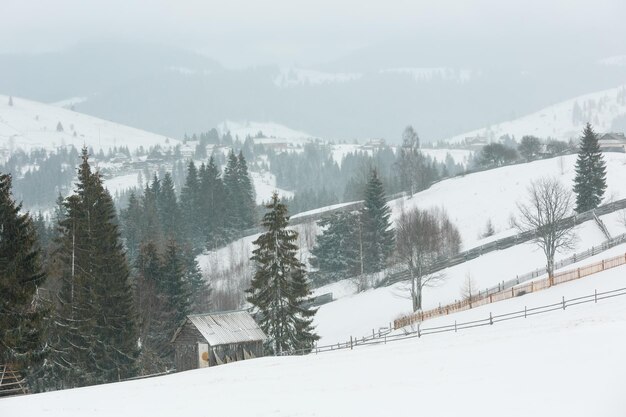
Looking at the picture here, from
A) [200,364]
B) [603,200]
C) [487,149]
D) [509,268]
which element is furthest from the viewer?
[487,149]

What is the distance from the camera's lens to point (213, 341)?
52219mm

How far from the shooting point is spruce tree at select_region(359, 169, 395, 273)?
90.1 m

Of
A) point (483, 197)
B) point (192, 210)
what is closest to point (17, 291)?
point (483, 197)

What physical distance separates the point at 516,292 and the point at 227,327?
22.9m

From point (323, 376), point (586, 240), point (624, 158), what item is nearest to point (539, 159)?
point (624, 158)

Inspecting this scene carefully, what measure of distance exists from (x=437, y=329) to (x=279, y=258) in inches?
447

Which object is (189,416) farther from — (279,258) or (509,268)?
(509,268)

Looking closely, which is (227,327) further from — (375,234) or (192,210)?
(192,210)

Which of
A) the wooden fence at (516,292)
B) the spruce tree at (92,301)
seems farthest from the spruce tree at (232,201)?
the spruce tree at (92,301)

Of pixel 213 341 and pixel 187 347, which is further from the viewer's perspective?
pixel 187 347

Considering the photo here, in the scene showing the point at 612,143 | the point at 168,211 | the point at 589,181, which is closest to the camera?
the point at 589,181

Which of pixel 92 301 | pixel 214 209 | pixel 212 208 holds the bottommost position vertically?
pixel 92 301

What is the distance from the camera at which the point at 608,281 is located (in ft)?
183

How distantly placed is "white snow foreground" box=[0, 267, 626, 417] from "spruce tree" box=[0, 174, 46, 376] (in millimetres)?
2198
